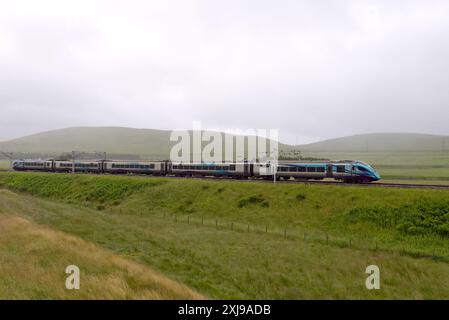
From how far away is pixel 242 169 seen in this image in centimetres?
5231

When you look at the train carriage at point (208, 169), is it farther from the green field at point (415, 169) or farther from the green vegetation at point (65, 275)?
the green vegetation at point (65, 275)

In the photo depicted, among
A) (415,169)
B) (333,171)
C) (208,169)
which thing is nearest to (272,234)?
(333,171)

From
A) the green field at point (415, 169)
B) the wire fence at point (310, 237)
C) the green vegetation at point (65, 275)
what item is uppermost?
the green field at point (415, 169)

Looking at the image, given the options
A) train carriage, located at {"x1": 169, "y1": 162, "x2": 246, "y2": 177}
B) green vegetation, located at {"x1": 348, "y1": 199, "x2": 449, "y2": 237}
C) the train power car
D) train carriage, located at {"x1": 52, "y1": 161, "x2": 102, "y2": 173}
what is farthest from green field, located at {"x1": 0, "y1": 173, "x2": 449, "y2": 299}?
train carriage, located at {"x1": 52, "y1": 161, "x2": 102, "y2": 173}

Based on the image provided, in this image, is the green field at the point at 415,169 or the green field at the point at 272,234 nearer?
the green field at the point at 272,234

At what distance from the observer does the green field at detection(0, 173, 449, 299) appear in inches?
725

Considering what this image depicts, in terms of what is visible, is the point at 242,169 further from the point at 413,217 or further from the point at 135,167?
the point at 413,217

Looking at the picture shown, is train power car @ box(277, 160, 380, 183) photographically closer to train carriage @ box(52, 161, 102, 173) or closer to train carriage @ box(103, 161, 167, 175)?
train carriage @ box(103, 161, 167, 175)

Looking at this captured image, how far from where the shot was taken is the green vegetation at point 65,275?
13.8m

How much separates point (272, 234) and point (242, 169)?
74.3ft

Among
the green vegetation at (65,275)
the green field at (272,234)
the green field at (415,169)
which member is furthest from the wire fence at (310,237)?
the green field at (415,169)

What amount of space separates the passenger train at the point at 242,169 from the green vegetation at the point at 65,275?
29387 millimetres
